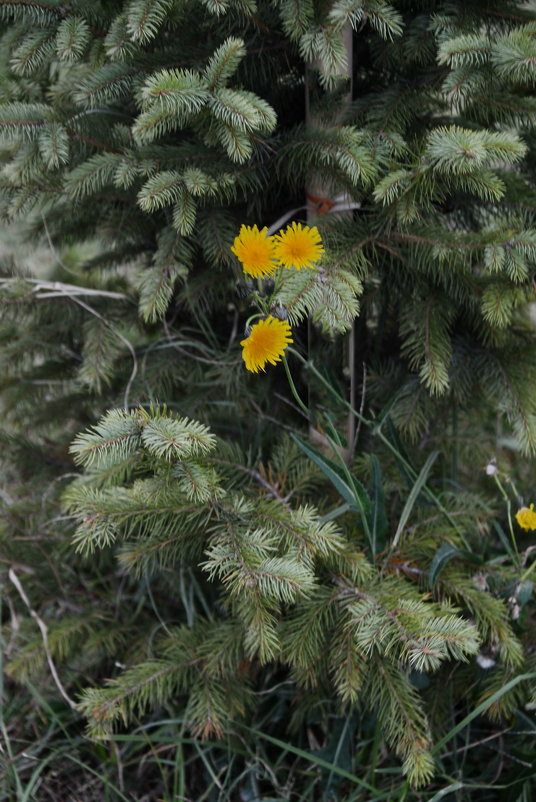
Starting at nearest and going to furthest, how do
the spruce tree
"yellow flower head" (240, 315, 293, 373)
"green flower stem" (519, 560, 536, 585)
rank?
"yellow flower head" (240, 315, 293, 373)
the spruce tree
"green flower stem" (519, 560, 536, 585)

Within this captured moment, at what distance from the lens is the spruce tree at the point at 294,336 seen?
84cm

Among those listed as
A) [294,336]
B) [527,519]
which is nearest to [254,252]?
[294,336]

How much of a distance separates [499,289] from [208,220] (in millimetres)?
447

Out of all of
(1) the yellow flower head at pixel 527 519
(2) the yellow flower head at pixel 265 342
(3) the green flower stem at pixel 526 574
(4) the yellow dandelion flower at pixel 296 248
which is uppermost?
(4) the yellow dandelion flower at pixel 296 248

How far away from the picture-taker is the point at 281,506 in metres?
0.98

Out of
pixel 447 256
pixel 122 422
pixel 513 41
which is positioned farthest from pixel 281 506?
pixel 513 41

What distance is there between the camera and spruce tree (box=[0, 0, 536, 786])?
33.1 inches

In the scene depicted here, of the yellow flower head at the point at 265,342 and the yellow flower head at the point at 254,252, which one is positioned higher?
the yellow flower head at the point at 254,252

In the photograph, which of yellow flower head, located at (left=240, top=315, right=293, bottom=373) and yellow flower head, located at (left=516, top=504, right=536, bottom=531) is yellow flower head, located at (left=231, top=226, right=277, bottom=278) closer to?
yellow flower head, located at (left=240, top=315, right=293, bottom=373)

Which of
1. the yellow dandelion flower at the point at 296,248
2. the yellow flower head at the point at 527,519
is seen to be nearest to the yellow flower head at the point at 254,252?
the yellow dandelion flower at the point at 296,248

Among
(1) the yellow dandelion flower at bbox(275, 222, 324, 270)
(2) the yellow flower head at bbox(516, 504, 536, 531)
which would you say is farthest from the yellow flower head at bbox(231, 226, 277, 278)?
(2) the yellow flower head at bbox(516, 504, 536, 531)

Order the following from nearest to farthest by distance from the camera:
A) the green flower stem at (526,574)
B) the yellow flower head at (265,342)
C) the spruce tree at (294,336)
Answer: the yellow flower head at (265,342) → the spruce tree at (294,336) → the green flower stem at (526,574)

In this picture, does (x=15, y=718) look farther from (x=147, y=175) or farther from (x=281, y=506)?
(x=147, y=175)

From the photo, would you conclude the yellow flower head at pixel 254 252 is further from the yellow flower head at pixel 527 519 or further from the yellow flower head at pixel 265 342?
the yellow flower head at pixel 527 519
